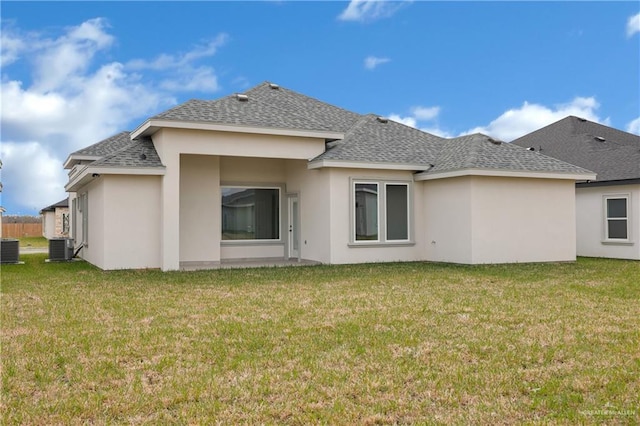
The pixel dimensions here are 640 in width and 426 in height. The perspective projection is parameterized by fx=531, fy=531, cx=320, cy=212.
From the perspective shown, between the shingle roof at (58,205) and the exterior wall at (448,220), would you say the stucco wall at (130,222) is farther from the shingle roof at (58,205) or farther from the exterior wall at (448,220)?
the shingle roof at (58,205)

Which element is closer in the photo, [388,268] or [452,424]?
[452,424]

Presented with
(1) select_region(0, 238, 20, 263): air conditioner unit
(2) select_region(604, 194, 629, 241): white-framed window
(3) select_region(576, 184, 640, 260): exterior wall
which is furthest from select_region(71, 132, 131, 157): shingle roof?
(2) select_region(604, 194, 629, 241): white-framed window

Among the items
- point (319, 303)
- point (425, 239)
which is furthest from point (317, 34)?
point (319, 303)

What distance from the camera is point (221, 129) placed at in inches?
584

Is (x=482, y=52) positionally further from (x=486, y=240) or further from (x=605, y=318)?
(x=605, y=318)

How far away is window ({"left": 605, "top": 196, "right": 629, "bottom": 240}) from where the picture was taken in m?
18.7

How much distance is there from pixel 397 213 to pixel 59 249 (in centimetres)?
1211

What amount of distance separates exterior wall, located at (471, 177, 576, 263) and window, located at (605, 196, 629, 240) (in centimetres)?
264

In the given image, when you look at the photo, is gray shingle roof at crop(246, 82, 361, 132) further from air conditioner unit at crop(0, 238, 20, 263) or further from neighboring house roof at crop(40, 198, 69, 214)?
neighboring house roof at crop(40, 198, 69, 214)

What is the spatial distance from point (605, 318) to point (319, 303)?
4.43 meters

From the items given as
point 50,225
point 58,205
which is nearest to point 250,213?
point 58,205

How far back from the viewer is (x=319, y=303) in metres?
9.16

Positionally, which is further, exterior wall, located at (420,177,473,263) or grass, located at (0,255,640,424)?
exterior wall, located at (420,177,473,263)

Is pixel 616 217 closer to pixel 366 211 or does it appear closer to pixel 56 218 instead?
pixel 366 211
